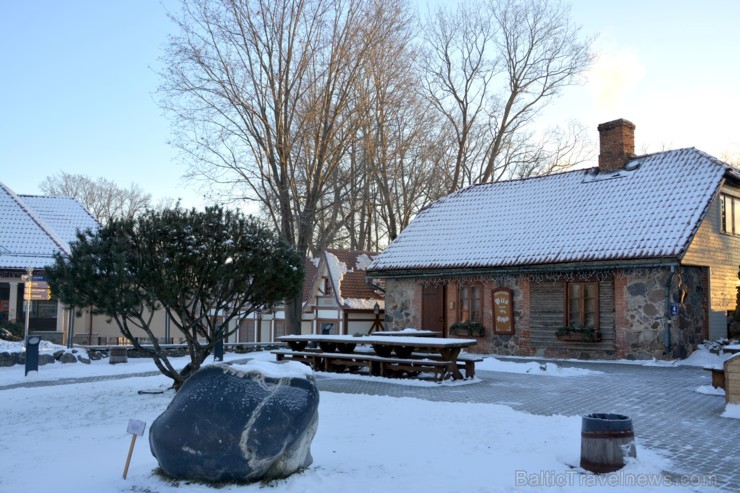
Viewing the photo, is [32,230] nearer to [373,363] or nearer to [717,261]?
[373,363]

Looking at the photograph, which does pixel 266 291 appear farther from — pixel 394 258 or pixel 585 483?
pixel 394 258

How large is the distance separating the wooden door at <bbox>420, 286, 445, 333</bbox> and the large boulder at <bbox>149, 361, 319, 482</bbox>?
54.2 ft

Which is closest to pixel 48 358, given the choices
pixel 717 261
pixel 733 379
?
pixel 733 379

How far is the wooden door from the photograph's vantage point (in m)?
23.2

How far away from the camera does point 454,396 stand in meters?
12.0

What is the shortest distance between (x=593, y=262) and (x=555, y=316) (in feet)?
7.04

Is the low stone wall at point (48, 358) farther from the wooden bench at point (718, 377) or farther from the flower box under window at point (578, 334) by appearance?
the wooden bench at point (718, 377)

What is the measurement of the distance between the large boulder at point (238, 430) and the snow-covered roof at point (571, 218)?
44.2 feet

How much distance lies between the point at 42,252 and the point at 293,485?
75.6ft

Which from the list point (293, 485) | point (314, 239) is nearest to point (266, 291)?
point (293, 485)

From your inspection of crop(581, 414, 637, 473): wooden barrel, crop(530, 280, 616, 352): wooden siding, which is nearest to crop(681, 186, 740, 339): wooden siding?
crop(530, 280, 616, 352): wooden siding

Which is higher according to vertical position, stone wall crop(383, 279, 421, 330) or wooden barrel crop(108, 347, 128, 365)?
stone wall crop(383, 279, 421, 330)


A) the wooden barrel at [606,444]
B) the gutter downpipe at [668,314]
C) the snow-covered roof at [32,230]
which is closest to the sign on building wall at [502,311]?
the gutter downpipe at [668,314]

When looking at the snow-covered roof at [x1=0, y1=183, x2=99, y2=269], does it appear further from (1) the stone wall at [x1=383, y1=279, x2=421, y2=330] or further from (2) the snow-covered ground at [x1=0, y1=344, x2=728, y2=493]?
(2) the snow-covered ground at [x1=0, y1=344, x2=728, y2=493]
